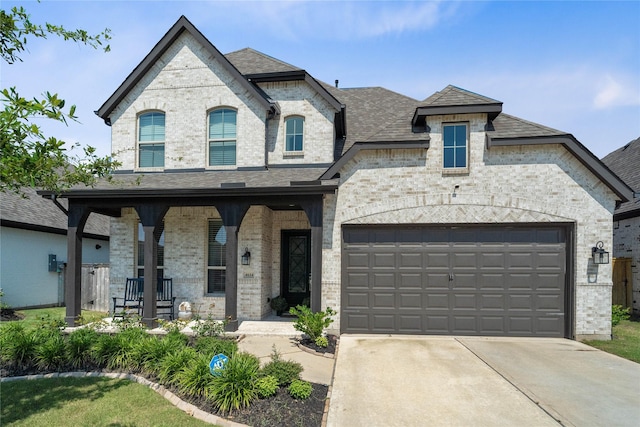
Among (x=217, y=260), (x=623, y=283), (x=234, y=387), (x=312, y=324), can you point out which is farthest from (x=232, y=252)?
(x=623, y=283)

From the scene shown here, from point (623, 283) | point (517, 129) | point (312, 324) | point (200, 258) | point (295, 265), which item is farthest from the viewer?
point (623, 283)

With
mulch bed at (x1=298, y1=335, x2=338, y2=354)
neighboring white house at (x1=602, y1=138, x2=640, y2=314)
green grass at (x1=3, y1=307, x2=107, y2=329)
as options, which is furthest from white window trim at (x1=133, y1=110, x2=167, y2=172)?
neighboring white house at (x1=602, y1=138, x2=640, y2=314)

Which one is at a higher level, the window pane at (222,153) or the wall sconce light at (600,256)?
the window pane at (222,153)

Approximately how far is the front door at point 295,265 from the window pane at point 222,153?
284 cm

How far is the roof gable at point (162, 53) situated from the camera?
35.0 feet

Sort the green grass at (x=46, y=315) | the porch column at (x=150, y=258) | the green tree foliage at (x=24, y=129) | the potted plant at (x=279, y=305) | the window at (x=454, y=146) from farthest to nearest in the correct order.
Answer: the potted plant at (x=279, y=305) → the green grass at (x=46, y=315) → the window at (x=454, y=146) → the porch column at (x=150, y=258) → the green tree foliage at (x=24, y=129)

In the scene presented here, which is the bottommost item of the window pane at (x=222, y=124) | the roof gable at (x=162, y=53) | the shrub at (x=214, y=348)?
the shrub at (x=214, y=348)

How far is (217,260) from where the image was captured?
35.2 feet

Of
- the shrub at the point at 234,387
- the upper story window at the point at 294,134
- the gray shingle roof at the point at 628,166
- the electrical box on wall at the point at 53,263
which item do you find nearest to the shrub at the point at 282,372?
the shrub at the point at 234,387

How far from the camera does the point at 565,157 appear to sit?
8953mm

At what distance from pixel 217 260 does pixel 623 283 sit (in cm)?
1378

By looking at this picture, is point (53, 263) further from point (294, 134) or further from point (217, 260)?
point (294, 134)

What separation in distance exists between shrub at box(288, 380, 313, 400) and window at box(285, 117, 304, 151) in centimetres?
739

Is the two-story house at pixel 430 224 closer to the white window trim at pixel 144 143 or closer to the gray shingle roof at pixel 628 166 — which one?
the white window trim at pixel 144 143
